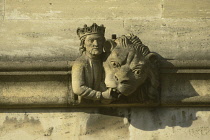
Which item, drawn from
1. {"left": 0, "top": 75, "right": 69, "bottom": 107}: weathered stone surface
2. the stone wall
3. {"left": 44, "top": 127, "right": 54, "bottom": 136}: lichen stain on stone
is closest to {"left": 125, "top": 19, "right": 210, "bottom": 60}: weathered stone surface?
Answer: the stone wall

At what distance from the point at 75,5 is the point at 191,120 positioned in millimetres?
1248

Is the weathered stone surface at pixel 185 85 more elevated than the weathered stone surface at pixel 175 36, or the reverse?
the weathered stone surface at pixel 175 36

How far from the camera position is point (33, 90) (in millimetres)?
5895

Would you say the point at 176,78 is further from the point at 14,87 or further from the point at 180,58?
the point at 14,87

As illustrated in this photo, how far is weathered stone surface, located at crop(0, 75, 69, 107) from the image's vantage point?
5.87 m

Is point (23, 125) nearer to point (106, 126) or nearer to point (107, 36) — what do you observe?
point (106, 126)

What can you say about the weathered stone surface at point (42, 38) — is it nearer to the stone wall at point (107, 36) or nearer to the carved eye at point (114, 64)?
the stone wall at point (107, 36)

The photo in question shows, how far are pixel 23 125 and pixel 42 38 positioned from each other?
26.6 inches

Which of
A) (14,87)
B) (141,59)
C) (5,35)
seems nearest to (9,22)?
(5,35)

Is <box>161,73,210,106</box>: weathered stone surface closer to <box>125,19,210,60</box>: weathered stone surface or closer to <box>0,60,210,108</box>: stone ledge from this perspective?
<box>0,60,210,108</box>: stone ledge

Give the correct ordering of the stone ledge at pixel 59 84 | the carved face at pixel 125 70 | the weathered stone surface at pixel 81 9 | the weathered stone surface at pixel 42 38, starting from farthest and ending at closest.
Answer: the weathered stone surface at pixel 81 9 < the weathered stone surface at pixel 42 38 < the stone ledge at pixel 59 84 < the carved face at pixel 125 70

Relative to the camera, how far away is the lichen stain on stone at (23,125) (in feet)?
19.2

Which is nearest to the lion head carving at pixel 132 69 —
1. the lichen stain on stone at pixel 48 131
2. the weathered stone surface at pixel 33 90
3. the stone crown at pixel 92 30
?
the stone crown at pixel 92 30

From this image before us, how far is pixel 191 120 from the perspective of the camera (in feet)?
19.3
